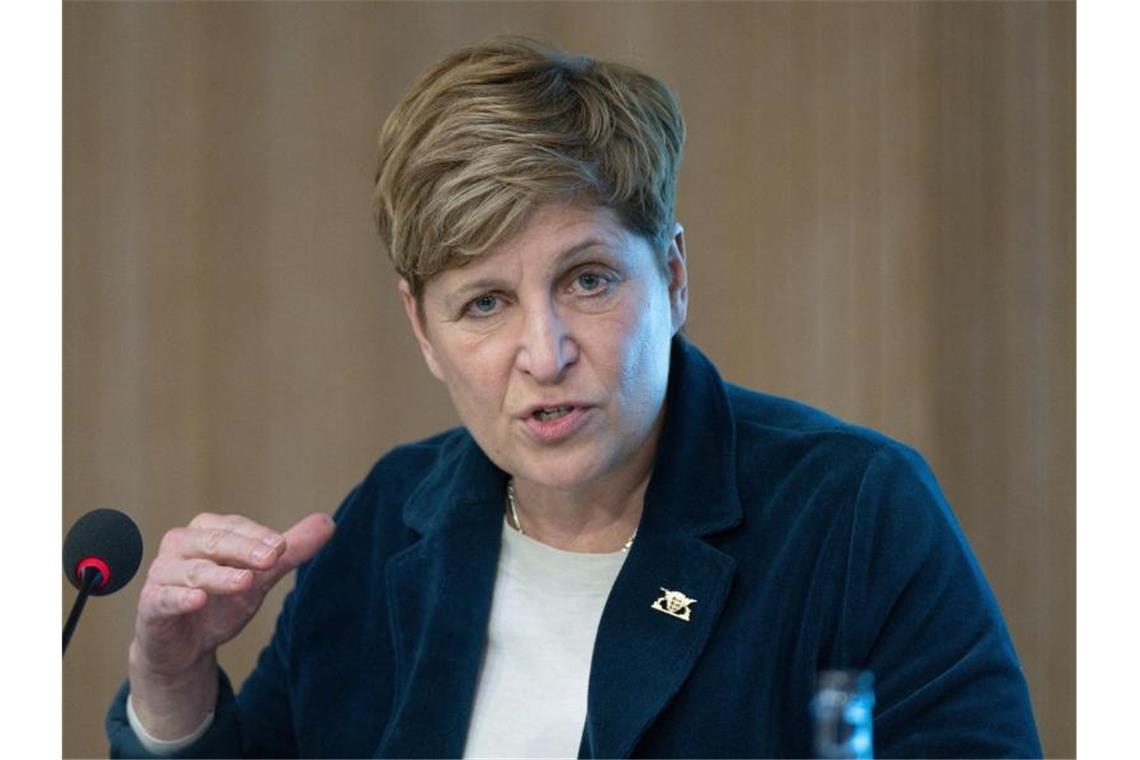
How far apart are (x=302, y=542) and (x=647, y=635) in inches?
15.7

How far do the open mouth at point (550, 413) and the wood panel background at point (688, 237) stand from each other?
1338 millimetres

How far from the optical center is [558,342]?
147 cm

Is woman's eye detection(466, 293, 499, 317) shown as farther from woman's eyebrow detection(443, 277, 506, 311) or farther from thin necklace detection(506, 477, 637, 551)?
thin necklace detection(506, 477, 637, 551)

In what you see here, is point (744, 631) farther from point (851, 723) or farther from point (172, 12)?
point (172, 12)

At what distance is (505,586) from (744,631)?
1.09 feet

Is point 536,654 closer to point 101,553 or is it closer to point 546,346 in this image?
point 546,346

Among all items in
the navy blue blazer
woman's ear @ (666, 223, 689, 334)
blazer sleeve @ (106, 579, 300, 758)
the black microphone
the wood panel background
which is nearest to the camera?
the black microphone

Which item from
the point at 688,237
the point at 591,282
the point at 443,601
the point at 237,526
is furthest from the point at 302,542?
the point at 688,237

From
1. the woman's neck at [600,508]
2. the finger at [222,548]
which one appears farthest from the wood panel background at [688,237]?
the finger at [222,548]

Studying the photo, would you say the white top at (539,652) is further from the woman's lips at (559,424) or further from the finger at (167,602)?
the finger at (167,602)

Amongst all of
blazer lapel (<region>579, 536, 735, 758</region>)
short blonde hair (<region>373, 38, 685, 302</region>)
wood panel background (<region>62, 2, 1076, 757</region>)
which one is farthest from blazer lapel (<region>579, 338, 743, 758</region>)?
wood panel background (<region>62, 2, 1076, 757</region>)

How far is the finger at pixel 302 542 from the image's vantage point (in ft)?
5.15

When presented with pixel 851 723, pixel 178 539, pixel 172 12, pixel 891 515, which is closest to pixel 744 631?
pixel 891 515

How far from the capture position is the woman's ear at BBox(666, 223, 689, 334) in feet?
5.38
